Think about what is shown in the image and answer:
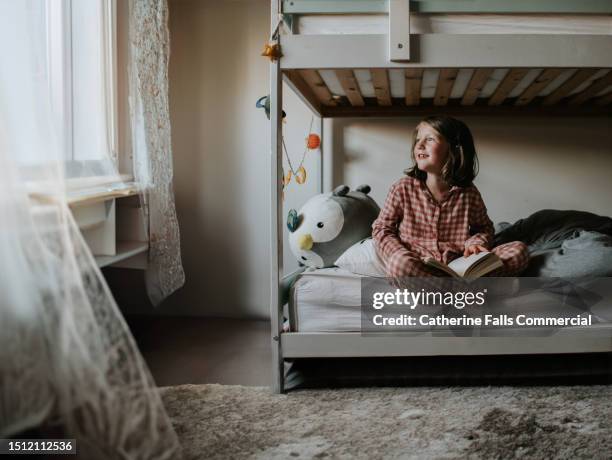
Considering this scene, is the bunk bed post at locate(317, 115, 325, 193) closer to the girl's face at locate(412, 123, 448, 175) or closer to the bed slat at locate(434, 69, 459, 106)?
the bed slat at locate(434, 69, 459, 106)

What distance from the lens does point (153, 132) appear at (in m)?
2.15

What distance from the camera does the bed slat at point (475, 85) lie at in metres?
1.98

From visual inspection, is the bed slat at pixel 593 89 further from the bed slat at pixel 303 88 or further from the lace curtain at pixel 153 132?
the lace curtain at pixel 153 132

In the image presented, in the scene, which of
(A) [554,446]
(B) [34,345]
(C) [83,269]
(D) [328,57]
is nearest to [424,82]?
(D) [328,57]

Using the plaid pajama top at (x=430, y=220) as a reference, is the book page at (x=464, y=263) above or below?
below

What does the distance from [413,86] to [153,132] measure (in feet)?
2.76

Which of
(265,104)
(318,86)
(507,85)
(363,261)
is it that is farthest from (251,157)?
(507,85)

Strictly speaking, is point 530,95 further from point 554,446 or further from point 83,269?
point 83,269

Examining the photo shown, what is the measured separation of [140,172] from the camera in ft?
7.00

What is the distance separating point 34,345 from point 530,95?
1869 millimetres

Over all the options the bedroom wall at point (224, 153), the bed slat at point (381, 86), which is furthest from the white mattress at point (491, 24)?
the bedroom wall at point (224, 153)

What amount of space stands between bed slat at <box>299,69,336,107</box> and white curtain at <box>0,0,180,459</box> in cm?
93

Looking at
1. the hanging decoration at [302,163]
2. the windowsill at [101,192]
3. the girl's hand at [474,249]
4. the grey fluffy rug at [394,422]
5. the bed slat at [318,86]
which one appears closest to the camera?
the grey fluffy rug at [394,422]

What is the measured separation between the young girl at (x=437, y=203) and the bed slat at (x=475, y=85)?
183mm
